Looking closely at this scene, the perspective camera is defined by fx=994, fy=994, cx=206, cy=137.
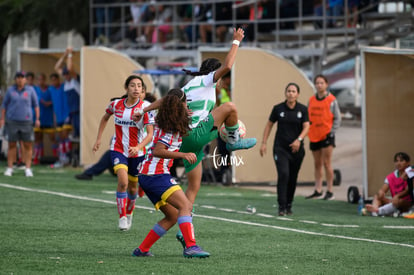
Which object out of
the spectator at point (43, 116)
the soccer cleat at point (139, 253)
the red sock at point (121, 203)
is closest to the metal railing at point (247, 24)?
the spectator at point (43, 116)

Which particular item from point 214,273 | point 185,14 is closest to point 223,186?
point 185,14

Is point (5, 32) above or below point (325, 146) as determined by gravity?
above

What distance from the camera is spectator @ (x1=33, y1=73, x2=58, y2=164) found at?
25203mm

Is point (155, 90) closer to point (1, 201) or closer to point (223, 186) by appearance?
point (223, 186)

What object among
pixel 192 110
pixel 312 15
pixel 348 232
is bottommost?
pixel 348 232

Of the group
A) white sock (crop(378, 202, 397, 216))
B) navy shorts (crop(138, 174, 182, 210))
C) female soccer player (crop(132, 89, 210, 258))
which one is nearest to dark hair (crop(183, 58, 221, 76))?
female soccer player (crop(132, 89, 210, 258))

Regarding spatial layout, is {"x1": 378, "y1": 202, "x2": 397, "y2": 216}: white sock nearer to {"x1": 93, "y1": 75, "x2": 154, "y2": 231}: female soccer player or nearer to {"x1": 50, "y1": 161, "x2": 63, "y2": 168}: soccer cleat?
{"x1": 93, "y1": 75, "x2": 154, "y2": 231}: female soccer player

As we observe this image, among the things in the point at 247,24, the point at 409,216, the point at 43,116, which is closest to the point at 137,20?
the point at 247,24

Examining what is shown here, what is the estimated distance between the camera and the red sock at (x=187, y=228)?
9.80 m

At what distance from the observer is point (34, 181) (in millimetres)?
19562

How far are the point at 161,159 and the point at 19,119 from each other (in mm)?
11140

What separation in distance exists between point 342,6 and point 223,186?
281 inches

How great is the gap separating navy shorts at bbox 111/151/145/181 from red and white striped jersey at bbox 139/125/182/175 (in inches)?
108

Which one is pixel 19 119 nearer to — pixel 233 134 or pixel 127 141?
pixel 127 141
